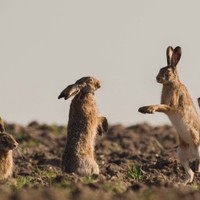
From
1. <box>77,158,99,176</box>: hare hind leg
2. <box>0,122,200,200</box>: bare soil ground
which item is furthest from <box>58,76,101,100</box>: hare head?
<box>0,122,200,200</box>: bare soil ground

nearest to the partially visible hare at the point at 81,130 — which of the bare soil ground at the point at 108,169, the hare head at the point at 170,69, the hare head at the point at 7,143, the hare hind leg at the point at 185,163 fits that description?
the bare soil ground at the point at 108,169

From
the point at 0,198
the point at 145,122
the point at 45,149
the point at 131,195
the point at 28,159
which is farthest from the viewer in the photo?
the point at 145,122

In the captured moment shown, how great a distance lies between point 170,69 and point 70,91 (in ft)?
5.74

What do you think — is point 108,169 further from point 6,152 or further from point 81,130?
point 6,152

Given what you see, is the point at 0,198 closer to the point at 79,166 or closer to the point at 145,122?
the point at 79,166

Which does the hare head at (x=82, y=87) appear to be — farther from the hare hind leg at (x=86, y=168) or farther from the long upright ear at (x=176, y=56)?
the long upright ear at (x=176, y=56)

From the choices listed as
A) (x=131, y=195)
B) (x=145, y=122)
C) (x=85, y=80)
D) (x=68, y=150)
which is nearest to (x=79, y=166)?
(x=68, y=150)

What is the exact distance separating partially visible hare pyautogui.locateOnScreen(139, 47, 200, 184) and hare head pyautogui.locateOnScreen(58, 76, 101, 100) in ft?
3.05

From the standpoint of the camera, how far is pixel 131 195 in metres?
9.07

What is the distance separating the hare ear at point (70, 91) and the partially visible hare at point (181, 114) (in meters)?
0.94

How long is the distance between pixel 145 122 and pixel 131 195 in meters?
15.4

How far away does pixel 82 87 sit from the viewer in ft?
42.1

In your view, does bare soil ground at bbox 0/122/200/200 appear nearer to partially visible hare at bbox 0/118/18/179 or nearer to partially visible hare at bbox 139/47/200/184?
partially visible hare at bbox 0/118/18/179

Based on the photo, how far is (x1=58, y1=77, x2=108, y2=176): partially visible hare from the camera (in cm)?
1225
